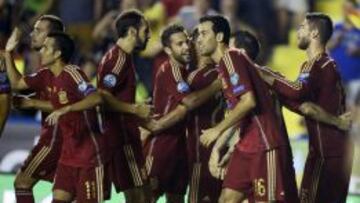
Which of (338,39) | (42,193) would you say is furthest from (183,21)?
(42,193)

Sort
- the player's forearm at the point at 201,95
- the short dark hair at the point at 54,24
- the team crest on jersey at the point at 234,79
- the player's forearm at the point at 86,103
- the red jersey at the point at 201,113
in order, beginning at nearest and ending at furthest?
1. the team crest on jersey at the point at 234,79
2. the player's forearm at the point at 86,103
3. the short dark hair at the point at 54,24
4. the player's forearm at the point at 201,95
5. the red jersey at the point at 201,113

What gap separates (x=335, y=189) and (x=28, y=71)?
5.63 meters

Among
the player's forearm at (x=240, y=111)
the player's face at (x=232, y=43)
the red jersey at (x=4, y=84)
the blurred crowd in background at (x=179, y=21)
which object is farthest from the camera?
the blurred crowd in background at (x=179, y=21)

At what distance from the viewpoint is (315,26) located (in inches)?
478

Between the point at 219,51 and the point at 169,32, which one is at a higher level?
the point at 169,32

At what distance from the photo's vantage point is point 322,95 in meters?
12.1

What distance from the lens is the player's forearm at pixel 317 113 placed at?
1194cm

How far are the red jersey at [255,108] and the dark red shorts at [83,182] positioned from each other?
1.25 m

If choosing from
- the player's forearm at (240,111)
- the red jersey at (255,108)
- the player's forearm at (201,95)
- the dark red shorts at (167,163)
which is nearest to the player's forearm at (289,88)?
the red jersey at (255,108)

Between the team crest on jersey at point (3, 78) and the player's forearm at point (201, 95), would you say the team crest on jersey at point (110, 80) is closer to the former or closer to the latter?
the player's forearm at point (201, 95)

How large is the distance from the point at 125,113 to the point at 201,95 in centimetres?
87

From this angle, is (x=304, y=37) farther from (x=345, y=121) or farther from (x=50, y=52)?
(x=50, y=52)

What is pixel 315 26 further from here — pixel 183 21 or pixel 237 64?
pixel 183 21

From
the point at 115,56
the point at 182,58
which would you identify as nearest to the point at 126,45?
the point at 115,56
